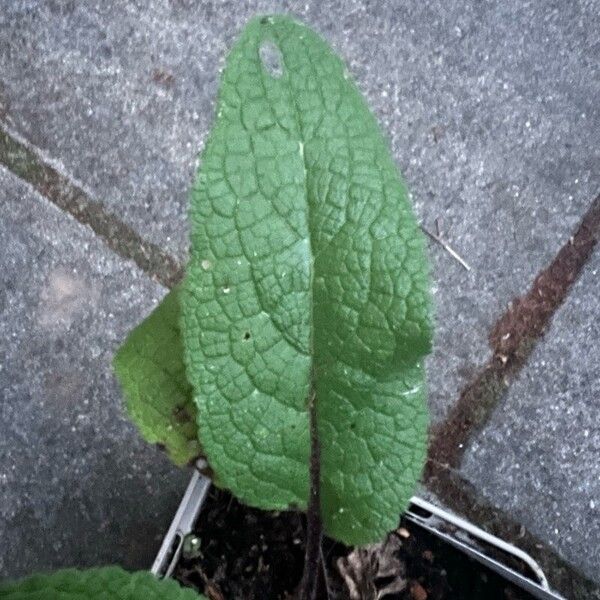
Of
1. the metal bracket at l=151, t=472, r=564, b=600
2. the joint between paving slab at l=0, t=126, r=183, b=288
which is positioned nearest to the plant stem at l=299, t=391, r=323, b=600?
the metal bracket at l=151, t=472, r=564, b=600

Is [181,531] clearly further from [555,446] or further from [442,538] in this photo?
[555,446]

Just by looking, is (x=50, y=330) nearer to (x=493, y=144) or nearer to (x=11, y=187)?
(x=11, y=187)

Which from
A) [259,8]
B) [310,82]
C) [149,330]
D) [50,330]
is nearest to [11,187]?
[50,330]

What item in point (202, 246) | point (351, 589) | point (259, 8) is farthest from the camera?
point (259, 8)

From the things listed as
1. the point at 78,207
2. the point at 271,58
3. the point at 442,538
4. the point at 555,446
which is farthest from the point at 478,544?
the point at 78,207

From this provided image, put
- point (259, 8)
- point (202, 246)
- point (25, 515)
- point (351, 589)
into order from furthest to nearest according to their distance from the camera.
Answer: point (259, 8) → point (25, 515) → point (351, 589) → point (202, 246)

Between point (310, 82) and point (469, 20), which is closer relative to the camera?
point (310, 82)

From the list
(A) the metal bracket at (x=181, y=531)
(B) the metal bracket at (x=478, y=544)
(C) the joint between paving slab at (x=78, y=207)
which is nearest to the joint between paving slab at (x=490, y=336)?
(C) the joint between paving slab at (x=78, y=207)
